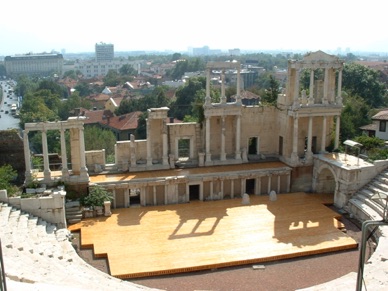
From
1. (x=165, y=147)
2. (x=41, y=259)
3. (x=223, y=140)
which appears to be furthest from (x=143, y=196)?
(x=41, y=259)

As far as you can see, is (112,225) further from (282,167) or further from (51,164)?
(282,167)

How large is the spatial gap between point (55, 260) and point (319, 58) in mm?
20987

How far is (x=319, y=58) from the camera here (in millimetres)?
29125

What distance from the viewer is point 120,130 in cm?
5459

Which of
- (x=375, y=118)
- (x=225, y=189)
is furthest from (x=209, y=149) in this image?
(x=375, y=118)

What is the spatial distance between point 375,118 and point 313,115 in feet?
29.2

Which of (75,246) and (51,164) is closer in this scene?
(75,246)

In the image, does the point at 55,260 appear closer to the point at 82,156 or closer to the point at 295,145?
the point at 82,156

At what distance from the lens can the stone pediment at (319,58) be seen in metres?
28.9

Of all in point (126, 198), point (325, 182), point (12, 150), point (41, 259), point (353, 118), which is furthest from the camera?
point (353, 118)

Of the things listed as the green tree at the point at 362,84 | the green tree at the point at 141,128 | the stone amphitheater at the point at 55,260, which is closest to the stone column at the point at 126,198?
the stone amphitheater at the point at 55,260

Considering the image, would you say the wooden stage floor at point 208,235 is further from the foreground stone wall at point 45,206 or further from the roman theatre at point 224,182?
the foreground stone wall at point 45,206

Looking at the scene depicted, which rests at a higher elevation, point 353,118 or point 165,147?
point 353,118

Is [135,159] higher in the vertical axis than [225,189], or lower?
higher
